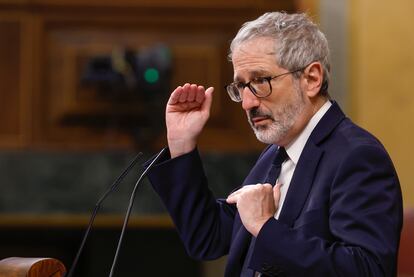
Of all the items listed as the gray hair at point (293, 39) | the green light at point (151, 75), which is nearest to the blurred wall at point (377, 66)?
the green light at point (151, 75)

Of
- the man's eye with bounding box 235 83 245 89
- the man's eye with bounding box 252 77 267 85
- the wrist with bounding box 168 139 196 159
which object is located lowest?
the wrist with bounding box 168 139 196 159

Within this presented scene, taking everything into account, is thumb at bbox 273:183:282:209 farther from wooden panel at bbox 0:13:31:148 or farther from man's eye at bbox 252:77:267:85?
wooden panel at bbox 0:13:31:148

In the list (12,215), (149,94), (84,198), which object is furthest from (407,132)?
(12,215)

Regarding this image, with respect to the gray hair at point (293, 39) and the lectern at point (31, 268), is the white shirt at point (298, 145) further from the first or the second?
the lectern at point (31, 268)

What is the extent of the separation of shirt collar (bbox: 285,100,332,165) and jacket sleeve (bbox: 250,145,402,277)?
0.66ft

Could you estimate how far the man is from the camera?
2004 mm

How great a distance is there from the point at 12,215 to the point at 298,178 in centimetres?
308

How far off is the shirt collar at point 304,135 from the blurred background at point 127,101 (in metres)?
2.68

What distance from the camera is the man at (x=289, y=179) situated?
2.00 m

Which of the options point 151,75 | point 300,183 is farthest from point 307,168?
point 151,75

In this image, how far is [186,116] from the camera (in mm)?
2463

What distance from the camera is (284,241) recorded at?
6.60 ft

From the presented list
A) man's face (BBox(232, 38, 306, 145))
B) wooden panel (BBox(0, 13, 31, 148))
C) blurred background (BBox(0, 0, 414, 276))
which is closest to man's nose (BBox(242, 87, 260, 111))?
man's face (BBox(232, 38, 306, 145))

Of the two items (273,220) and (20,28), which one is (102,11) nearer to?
(20,28)
